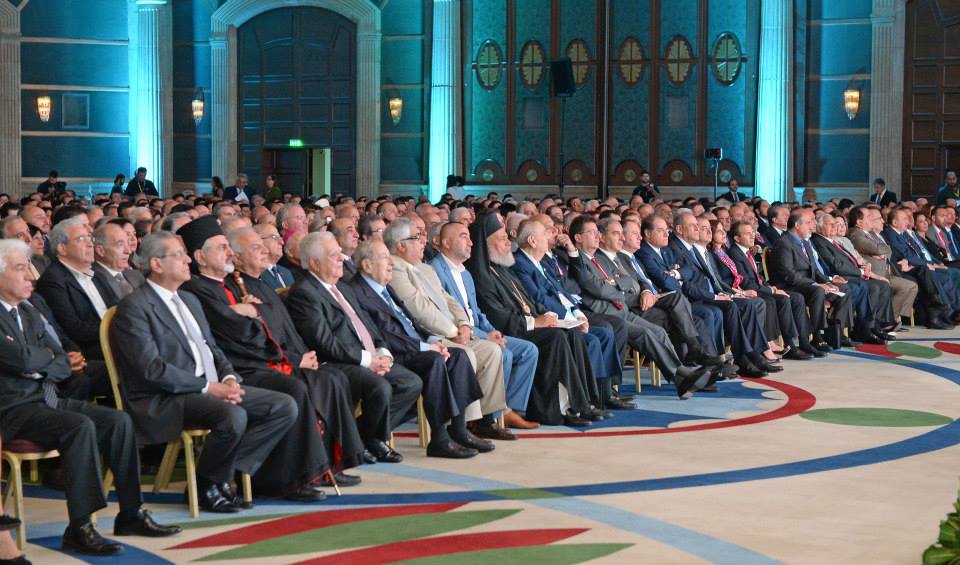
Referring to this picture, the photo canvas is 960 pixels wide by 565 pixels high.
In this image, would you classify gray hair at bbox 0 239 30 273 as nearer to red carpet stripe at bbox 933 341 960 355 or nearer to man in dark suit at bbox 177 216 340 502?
man in dark suit at bbox 177 216 340 502

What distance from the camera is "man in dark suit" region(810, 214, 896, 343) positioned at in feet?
41.4

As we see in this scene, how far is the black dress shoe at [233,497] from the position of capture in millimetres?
6094

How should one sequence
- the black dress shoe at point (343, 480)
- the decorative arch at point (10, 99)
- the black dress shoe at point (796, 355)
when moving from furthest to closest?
1. the decorative arch at point (10, 99)
2. the black dress shoe at point (796, 355)
3. the black dress shoe at point (343, 480)

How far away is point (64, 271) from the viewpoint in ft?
23.1

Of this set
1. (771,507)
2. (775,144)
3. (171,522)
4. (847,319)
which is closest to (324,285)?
(171,522)

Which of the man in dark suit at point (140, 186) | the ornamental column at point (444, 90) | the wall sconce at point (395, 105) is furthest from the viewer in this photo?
the wall sconce at point (395, 105)

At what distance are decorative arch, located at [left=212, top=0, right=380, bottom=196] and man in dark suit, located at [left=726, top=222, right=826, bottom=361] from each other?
11918 millimetres

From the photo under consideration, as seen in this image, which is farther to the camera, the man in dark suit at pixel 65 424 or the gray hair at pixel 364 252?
the gray hair at pixel 364 252

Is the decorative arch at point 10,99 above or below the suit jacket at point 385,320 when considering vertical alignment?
above

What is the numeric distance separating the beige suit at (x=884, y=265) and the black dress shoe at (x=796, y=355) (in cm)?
240

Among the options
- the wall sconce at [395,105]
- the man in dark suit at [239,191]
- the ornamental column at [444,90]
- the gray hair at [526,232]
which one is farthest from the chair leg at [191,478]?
the wall sconce at [395,105]

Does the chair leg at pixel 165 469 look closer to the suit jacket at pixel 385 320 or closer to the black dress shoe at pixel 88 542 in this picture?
the black dress shoe at pixel 88 542

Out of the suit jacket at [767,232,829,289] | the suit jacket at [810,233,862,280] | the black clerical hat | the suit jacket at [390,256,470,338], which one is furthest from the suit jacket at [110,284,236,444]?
the suit jacket at [810,233,862,280]

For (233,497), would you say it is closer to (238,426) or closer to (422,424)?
(238,426)
